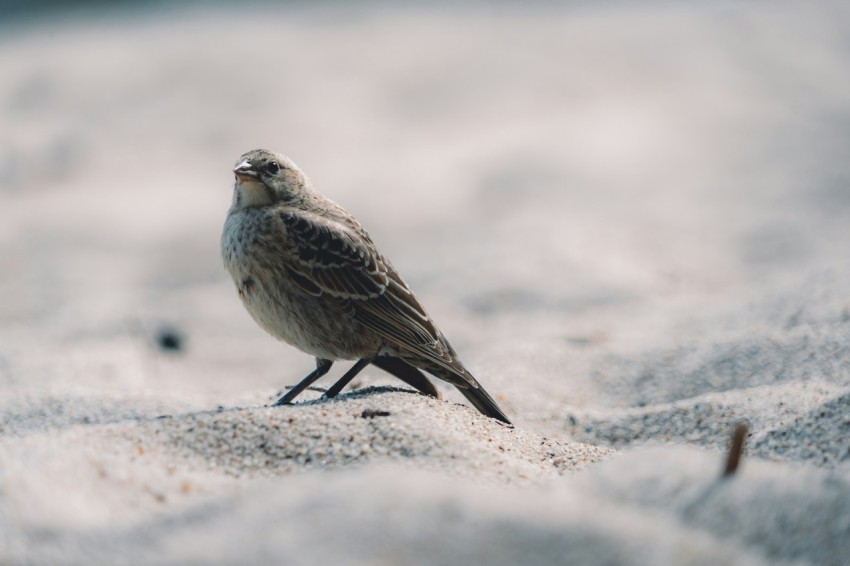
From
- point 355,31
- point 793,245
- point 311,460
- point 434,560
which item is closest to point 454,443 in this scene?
point 311,460

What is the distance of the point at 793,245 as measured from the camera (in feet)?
24.3

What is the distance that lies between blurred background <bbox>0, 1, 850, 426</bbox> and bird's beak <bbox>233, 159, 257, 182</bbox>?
3.37 ft

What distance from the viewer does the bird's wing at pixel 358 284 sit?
4.03m

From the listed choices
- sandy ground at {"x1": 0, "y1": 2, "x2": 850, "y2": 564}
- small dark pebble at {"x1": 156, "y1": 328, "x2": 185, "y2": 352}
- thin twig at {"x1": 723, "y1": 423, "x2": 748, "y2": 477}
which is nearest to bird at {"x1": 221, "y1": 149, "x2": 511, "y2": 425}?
sandy ground at {"x1": 0, "y1": 2, "x2": 850, "y2": 564}

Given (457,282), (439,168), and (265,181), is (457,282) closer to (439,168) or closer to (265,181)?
(439,168)

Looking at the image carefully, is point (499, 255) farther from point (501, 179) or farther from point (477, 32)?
point (477, 32)

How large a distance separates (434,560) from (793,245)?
6.00 m

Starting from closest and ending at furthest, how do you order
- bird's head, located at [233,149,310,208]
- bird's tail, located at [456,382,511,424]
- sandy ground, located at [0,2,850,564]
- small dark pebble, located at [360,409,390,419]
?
1. sandy ground, located at [0,2,850,564]
2. small dark pebble, located at [360,409,390,419]
3. bird's tail, located at [456,382,511,424]
4. bird's head, located at [233,149,310,208]

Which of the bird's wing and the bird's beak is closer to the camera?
the bird's wing

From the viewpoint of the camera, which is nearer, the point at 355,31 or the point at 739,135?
the point at 739,135

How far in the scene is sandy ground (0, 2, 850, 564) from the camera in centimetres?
241

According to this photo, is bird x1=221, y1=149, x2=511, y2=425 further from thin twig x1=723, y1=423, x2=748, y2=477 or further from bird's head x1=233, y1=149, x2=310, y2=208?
thin twig x1=723, y1=423, x2=748, y2=477

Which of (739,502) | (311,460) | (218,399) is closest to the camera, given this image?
(739,502)

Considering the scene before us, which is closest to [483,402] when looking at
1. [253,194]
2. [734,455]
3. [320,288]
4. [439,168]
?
[320,288]
